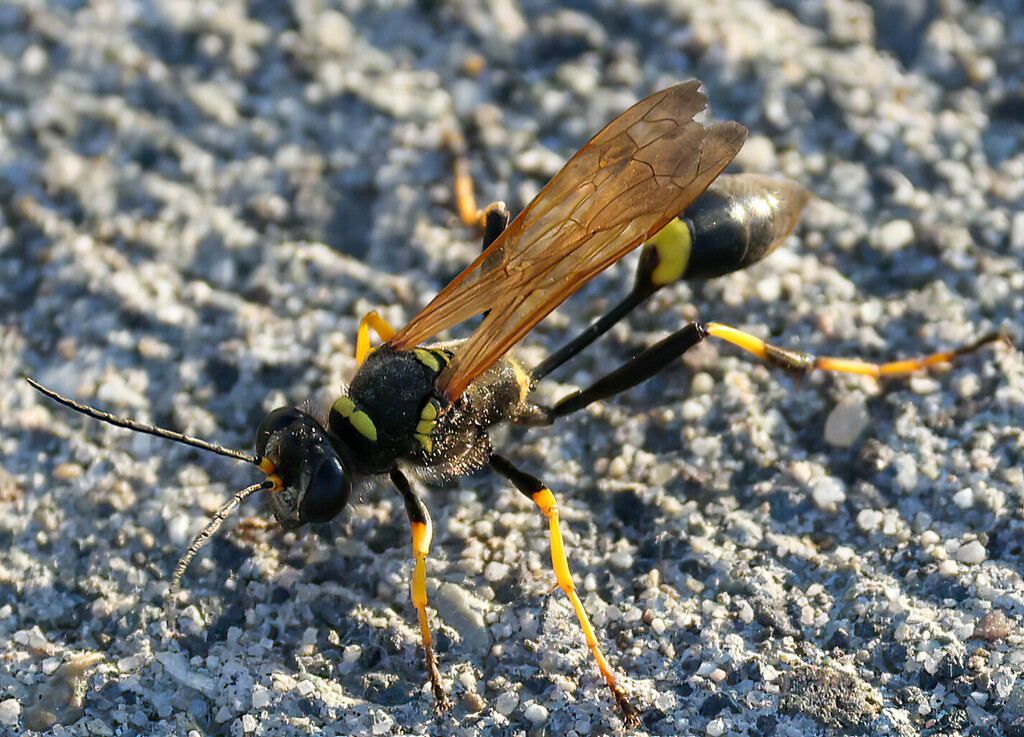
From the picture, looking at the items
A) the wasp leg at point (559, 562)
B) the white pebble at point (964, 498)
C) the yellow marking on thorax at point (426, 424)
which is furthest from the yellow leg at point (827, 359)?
the yellow marking on thorax at point (426, 424)

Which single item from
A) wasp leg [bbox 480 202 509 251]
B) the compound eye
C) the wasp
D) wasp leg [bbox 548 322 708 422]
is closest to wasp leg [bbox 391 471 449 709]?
the wasp

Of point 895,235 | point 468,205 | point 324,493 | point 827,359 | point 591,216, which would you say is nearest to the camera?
point 324,493

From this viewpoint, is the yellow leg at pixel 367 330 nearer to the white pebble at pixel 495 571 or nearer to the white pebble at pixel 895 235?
the white pebble at pixel 495 571

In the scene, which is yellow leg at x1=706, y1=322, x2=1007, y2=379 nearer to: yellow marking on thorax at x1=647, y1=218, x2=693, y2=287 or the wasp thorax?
yellow marking on thorax at x1=647, y1=218, x2=693, y2=287

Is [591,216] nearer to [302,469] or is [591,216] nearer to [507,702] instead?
[302,469]

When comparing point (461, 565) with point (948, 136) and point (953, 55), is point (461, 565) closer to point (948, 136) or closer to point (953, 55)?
point (948, 136)

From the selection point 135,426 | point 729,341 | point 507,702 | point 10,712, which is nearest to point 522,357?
point 729,341

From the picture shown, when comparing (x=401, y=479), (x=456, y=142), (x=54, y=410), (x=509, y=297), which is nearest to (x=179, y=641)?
(x=401, y=479)
